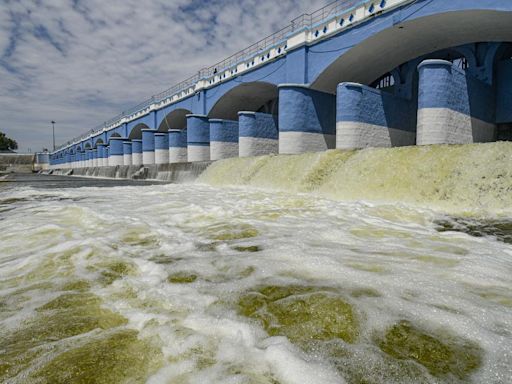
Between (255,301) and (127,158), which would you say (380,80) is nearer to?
(255,301)

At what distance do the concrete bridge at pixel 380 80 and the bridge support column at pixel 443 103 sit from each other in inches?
1.3

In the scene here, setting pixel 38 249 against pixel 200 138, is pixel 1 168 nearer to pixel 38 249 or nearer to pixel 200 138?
pixel 200 138

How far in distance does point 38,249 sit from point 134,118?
1273 inches

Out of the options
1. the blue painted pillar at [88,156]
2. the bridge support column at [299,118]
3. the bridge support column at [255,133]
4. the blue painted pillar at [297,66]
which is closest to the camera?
the blue painted pillar at [297,66]

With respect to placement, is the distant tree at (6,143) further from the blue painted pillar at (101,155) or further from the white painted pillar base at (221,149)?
the white painted pillar base at (221,149)

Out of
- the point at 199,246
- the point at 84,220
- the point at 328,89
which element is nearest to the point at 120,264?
the point at 199,246

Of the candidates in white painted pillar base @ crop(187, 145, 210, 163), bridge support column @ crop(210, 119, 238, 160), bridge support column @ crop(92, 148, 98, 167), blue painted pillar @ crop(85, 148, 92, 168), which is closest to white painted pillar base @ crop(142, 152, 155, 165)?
white painted pillar base @ crop(187, 145, 210, 163)

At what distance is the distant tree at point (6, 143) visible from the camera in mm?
71500

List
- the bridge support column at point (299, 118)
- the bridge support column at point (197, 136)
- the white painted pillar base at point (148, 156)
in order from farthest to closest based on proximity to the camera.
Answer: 1. the white painted pillar base at point (148, 156)
2. the bridge support column at point (197, 136)
3. the bridge support column at point (299, 118)

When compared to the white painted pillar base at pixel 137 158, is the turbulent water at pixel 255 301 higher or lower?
lower

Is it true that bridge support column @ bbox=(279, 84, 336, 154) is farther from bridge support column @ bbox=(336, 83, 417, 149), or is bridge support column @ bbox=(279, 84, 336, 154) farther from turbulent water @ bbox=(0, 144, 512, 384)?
turbulent water @ bbox=(0, 144, 512, 384)

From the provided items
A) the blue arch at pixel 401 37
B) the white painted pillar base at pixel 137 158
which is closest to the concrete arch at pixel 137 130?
the white painted pillar base at pixel 137 158

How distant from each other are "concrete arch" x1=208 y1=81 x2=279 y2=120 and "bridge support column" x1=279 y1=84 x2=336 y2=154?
363cm

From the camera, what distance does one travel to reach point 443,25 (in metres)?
10.2
